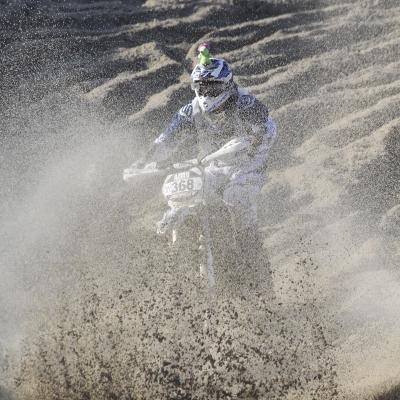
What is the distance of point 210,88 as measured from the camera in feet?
17.7

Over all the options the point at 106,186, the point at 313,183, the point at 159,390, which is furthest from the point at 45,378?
the point at 313,183

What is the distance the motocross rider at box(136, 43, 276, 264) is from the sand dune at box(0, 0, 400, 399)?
831mm

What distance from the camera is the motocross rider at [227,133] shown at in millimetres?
5344

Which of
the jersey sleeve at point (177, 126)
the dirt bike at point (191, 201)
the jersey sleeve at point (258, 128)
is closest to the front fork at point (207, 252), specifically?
the dirt bike at point (191, 201)

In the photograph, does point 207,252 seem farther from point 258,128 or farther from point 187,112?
point 187,112

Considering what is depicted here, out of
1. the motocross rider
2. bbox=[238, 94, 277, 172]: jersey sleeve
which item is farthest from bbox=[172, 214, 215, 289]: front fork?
bbox=[238, 94, 277, 172]: jersey sleeve

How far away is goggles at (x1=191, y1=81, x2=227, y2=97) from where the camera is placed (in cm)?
539

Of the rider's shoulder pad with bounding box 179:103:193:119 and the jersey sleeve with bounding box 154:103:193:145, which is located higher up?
the rider's shoulder pad with bounding box 179:103:193:119

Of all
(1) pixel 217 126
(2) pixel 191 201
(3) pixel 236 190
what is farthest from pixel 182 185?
(1) pixel 217 126

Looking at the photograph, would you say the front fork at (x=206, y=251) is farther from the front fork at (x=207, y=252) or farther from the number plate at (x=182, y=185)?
the number plate at (x=182, y=185)

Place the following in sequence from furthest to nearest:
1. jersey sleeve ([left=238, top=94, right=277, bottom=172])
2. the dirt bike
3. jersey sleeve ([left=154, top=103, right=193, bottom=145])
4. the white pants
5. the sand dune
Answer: jersey sleeve ([left=154, top=103, right=193, bottom=145]), jersey sleeve ([left=238, top=94, right=277, bottom=172]), the white pants, the dirt bike, the sand dune

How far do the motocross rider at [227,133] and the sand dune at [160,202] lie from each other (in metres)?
0.83

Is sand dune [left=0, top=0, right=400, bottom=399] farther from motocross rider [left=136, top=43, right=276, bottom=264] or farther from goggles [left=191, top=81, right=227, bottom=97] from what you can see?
goggles [left=191, top=81, right=227, bottom=97]

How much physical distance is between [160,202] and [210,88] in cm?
211
